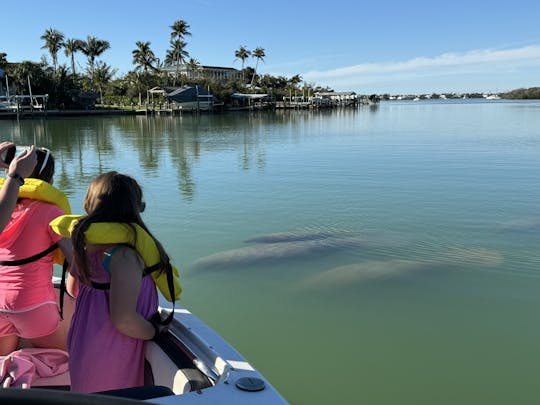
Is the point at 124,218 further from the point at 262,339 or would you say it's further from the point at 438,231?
the point at 438,231

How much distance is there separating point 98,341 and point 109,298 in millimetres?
261

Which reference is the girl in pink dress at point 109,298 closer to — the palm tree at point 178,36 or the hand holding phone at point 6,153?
the hand holding phone at point 6,153

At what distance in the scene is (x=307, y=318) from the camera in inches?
256

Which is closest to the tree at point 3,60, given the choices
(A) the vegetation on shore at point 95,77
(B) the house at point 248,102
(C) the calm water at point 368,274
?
(A) the vegetation on shore at point 95,77

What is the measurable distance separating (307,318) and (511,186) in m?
11.5

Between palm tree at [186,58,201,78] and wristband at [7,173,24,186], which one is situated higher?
palm tree at [186,58,201,78]

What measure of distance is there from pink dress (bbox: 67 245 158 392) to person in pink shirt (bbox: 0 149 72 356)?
0.57 metres

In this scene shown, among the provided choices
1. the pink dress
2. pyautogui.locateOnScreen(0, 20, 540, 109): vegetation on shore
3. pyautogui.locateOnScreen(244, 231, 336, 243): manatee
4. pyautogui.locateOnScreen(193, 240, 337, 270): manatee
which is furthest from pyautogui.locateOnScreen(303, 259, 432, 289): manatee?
pyautogui.locateOnScreen(0, 20, 540, 109): vegetation on shore

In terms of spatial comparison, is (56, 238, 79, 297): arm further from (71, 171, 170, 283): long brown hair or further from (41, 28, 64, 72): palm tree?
(41, 28, 64, 72): palm tree

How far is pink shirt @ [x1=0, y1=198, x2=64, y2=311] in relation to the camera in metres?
2.99

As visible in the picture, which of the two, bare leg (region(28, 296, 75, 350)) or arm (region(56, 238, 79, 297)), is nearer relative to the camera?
arm (region(56, 238, 79, 297))

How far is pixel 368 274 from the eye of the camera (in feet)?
25.0

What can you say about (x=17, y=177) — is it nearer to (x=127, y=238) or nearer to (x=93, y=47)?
(x=127, y=238)

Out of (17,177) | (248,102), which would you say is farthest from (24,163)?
(248,102)
